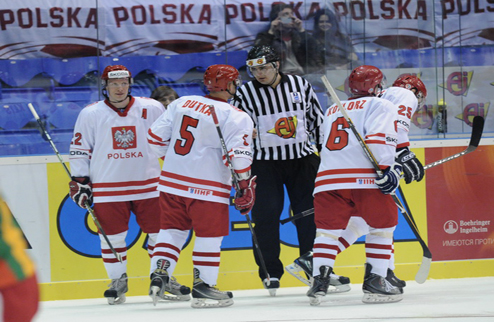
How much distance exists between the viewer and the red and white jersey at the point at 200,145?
10.7ft

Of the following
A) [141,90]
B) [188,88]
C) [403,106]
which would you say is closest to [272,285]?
[403,106]

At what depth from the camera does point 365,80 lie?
3221 millimetres

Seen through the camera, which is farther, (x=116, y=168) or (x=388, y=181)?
(x=116, y=168)

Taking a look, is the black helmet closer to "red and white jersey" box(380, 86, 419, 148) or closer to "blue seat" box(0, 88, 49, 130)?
"red and white jersey" box(380, 86, 419, 148)

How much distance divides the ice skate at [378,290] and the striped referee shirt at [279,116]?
0.82m

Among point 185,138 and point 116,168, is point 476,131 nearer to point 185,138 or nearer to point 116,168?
point 185,138

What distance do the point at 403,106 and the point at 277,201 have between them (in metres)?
0.81

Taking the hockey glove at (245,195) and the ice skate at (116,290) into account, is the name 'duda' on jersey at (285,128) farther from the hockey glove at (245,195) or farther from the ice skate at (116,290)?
the ice skate at (116,290)

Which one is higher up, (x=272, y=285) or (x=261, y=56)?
(x=261, y=56)

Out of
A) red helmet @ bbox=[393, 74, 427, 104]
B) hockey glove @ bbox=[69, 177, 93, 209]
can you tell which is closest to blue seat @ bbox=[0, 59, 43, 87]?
hockey glove @ bbox=[69, 177, 93, 209]

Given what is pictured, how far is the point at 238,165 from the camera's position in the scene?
3.23 m

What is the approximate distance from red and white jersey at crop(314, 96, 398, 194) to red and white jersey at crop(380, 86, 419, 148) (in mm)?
289

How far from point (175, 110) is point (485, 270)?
209 cm

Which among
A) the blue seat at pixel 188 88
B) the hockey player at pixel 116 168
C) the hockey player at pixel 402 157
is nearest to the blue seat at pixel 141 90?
the blue seat at pixel 188 88
